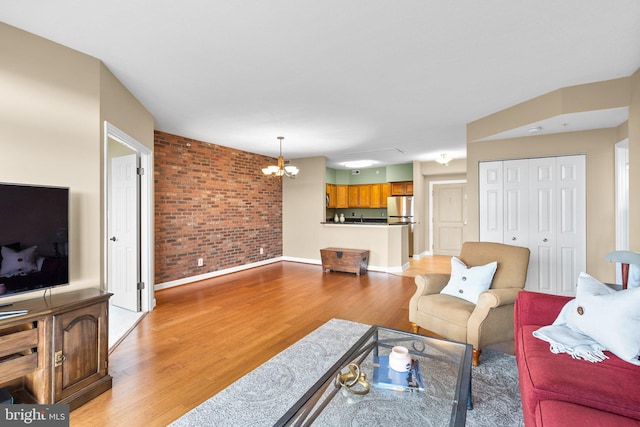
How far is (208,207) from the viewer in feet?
18.3

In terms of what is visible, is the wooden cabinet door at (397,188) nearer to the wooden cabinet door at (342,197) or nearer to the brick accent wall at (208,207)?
the wooden cabinet door at (342,197)

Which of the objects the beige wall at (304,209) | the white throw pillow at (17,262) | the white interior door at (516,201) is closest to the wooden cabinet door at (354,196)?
the beige wall at (304,209)

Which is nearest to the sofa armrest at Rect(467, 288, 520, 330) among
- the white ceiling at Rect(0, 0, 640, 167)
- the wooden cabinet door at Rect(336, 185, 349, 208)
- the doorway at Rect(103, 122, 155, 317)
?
the white ceiling at Rect(0, 0, 640, 167)

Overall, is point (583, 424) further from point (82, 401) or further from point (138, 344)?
point (138, 344)

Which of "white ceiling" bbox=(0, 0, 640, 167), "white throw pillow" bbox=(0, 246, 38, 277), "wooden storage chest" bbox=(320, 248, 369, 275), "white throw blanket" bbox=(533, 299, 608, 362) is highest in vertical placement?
"white ceiling" bbox=(0, 0, 640, 167)

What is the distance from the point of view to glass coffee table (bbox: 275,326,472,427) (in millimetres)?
1369

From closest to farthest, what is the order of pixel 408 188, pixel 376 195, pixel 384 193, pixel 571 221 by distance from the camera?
pixel 571 221
pixel 408 188
pixel 384 193
pixel 376 195

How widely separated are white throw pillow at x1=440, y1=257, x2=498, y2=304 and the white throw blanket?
75 cm

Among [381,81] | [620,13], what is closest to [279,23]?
[381,81]

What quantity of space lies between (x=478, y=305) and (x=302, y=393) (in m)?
1.53

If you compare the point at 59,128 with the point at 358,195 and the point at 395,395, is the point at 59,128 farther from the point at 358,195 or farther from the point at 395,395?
the point at 358,195

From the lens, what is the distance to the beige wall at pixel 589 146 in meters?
2.92

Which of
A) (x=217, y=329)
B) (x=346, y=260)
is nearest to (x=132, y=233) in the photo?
(x=217, y=329)

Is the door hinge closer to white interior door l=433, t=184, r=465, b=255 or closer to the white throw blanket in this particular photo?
the white throw blanket
